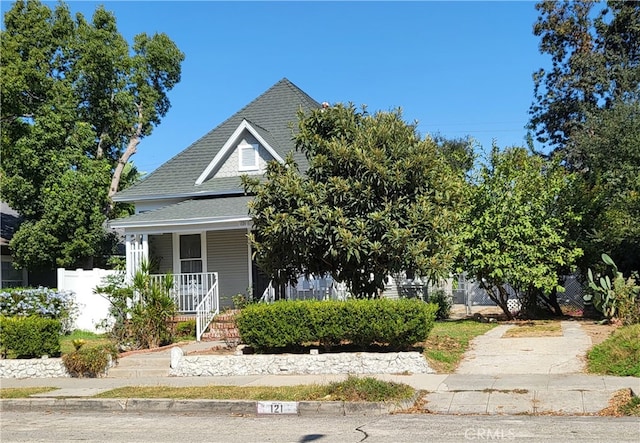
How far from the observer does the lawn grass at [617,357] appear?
1162 cm

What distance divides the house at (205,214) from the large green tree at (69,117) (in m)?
4.98

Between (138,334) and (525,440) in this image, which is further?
(138,334)

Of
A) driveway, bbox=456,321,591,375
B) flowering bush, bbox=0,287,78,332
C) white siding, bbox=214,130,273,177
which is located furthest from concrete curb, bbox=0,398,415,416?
white siding, bbox=214,130,273,177

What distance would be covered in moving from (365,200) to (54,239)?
1624 cm

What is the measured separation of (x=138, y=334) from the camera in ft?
52.2

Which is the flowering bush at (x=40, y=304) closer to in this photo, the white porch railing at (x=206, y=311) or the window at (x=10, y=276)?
the white porch railing at (x=206, y=311)


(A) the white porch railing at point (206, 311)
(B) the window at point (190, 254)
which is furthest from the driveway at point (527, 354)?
(B) the window at point (190, 254)

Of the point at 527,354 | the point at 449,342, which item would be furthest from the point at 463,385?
the point at 449,342

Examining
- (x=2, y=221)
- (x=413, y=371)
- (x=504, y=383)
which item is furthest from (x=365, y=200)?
(x=2, y=221)

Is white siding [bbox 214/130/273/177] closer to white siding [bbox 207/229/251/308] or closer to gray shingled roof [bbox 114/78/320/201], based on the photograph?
gray shingled roof [bbox 114/78/320/201]

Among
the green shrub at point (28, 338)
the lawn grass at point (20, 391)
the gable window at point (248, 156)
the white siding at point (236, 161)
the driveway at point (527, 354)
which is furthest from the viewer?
the gable window at point (248, 156)

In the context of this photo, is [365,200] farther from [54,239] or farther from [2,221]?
[2,221]

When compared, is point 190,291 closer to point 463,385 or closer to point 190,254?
point 190,254

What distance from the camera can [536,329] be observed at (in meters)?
→ 17.5
